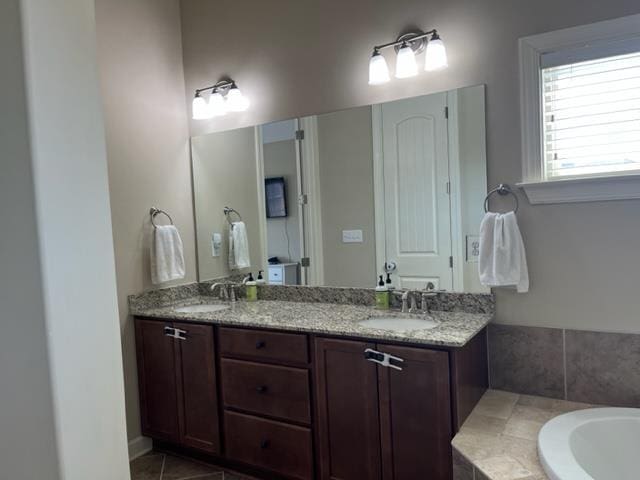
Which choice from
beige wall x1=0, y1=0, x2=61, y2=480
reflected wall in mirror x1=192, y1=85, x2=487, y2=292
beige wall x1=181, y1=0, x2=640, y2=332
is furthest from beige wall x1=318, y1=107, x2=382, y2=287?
beige wall x1=0, y1=0, x2=61, y2=480

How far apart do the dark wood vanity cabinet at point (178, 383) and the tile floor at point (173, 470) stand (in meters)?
0.13

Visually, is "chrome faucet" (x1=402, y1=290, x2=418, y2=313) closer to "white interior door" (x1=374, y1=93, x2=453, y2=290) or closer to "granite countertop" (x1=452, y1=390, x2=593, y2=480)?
"white interior door" (x1=374, y1=93, x2=453, y2=290)

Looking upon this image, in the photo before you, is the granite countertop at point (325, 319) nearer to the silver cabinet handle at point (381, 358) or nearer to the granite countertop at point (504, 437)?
the silver cabinet handle at point (381, 358)

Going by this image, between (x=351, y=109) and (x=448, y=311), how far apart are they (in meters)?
1.24

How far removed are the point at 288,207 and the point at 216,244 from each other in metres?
0.67

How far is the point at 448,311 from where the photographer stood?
7.63ft

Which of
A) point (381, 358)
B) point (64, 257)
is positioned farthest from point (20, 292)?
point (381, 358)

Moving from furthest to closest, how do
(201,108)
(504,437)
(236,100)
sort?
(201,108), (236,100), (504,437)

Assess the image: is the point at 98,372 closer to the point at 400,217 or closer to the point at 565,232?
the point at 400,217

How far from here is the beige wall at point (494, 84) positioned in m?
1.98

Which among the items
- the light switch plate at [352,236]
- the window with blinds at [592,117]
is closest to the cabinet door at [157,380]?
the light switch plate at [352,236]

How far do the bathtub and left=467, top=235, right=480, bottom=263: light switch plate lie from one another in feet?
2.56

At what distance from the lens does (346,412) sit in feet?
6.75

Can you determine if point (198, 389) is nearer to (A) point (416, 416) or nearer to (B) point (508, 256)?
(A) point (416, 416)
